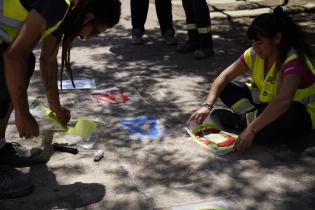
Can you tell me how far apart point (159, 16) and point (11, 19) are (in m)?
3.32

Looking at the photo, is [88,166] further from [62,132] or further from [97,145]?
[62,132]

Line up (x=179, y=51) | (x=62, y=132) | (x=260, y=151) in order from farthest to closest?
(x=179, y=51), (x=62, y=132), (x=260, y=151)

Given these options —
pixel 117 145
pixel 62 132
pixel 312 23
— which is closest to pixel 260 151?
pixel 117 145

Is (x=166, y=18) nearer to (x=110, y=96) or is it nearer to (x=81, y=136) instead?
(x=110, y=96)

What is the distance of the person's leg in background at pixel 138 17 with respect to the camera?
18.7ft

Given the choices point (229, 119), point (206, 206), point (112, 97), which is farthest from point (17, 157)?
point (229, 119)

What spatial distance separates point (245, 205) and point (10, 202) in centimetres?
117

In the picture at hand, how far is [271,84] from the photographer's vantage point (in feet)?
11.1

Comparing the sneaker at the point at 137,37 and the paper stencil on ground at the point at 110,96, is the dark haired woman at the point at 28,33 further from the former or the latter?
the sneaker at the point at 137,37

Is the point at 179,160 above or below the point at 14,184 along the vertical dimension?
below

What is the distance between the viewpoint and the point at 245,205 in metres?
2.69

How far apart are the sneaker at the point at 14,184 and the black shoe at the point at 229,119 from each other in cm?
137

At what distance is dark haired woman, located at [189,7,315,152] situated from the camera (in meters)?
3.19

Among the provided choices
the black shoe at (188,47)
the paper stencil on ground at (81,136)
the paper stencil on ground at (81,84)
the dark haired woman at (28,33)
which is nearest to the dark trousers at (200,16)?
the black shoe at (188,47)
